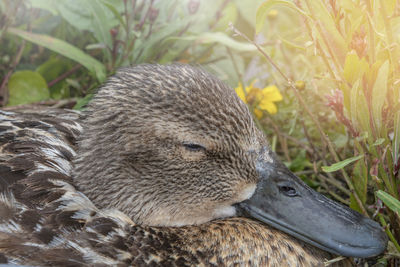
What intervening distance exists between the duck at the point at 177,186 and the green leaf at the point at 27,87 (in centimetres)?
86

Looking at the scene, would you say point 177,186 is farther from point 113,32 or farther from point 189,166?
point 113,32

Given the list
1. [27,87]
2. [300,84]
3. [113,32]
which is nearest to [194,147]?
[300,84]

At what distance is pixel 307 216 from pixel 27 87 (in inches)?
64.3

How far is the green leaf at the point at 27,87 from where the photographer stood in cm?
261

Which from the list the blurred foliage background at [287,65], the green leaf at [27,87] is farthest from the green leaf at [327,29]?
the green leaf at [27,87]

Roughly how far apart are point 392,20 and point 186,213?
2.84 ft

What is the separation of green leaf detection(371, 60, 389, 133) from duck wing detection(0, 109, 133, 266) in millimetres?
818

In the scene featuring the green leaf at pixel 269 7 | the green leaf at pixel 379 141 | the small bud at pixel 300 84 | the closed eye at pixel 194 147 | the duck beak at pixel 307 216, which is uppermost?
the green leaf at pixel 269 7

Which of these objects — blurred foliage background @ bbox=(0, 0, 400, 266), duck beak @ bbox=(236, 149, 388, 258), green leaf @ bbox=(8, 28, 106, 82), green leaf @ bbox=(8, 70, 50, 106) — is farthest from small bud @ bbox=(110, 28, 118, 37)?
duck beak @ bbox=(236, 149, 388, 258)

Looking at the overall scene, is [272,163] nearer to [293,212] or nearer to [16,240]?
[293,212]

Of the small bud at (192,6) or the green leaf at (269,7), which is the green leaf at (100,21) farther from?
the green leaf at (269,7)

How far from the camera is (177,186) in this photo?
5.55 feet

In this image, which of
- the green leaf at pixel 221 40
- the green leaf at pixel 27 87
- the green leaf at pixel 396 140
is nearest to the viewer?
the green leaf at pixel 396 140

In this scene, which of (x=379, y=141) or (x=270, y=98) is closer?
(x=379, y=141)
